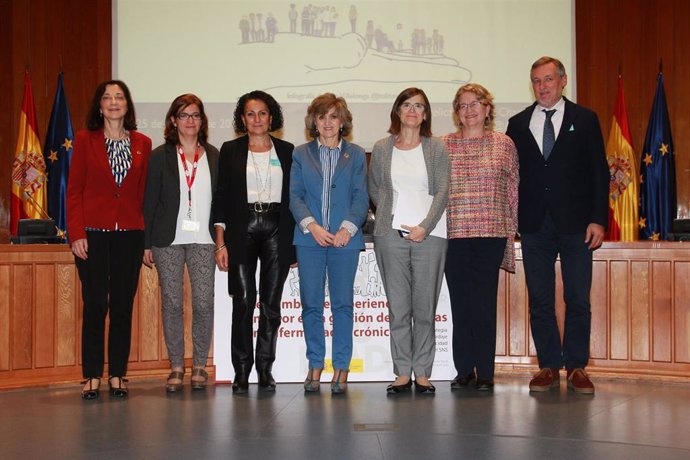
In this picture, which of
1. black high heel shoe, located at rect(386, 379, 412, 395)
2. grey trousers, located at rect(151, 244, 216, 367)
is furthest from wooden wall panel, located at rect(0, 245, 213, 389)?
black high heel shoe, located at rect(386, 379, 412, 395)

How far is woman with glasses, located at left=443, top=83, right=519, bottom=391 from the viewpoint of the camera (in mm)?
→ 3867

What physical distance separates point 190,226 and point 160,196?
0.23 m

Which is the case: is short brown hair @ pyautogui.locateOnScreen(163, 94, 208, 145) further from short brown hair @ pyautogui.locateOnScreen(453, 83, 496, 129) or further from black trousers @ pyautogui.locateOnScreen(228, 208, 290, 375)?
short brown hair @ pyautogui.locateOnScreen(453, 83, 496, 129)

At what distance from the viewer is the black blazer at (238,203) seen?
3887 mm

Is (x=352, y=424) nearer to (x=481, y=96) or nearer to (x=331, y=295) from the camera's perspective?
(x=331, y=295)

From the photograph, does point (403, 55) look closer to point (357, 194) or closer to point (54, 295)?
point (357, 194)

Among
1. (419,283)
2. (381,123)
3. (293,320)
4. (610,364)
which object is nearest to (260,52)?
(381,123)

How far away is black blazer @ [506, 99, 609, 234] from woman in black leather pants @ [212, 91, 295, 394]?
1268mm

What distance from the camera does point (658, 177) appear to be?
6.89 m

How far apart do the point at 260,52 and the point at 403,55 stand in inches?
49.5

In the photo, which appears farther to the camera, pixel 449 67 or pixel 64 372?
pixel 449 67

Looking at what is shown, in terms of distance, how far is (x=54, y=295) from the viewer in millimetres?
4336

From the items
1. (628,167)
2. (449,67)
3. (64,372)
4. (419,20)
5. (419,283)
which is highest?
(419,20)

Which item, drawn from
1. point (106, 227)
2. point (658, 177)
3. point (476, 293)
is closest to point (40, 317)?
point (106, 227)
